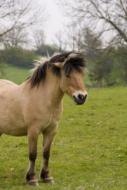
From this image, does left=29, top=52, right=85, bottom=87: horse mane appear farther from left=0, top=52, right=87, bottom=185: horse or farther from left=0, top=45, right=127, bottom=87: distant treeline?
left=0, top=45, right=127, bottom=87: distant treeline

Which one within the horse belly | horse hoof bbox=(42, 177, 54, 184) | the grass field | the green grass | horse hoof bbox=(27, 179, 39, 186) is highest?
the horse belly

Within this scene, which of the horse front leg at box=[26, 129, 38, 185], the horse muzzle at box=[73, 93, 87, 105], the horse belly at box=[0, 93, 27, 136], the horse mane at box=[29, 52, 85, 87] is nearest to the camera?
the horse muzzle at box=[73, 93, 87, 105]

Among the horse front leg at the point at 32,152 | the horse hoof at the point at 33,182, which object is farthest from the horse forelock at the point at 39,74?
the horse hoof at the point at 33,182

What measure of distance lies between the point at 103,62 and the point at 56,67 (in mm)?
38098

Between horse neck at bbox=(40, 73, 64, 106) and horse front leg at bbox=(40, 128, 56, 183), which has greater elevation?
horse neck at bbox=(40, 73, 64, 106)

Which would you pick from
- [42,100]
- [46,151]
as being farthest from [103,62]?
[42,100]

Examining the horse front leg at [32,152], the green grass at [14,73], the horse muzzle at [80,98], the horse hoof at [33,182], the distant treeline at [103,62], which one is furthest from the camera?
the green grass at [14,73]

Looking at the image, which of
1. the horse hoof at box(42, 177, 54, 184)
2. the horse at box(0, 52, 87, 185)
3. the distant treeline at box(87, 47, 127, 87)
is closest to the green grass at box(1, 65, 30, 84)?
the distant treeline at box(87, 47, 127, 87)

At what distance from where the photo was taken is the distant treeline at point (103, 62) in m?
41.3

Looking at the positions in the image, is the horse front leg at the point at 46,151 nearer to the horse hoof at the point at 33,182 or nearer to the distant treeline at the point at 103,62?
the horse hoof at the point at 33,182

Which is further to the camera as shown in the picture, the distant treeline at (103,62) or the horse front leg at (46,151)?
the distant treeline at (103,62)

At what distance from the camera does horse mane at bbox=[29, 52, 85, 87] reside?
7.54m

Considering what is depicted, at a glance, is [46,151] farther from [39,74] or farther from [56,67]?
[56,67]

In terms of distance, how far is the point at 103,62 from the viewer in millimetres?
45625
